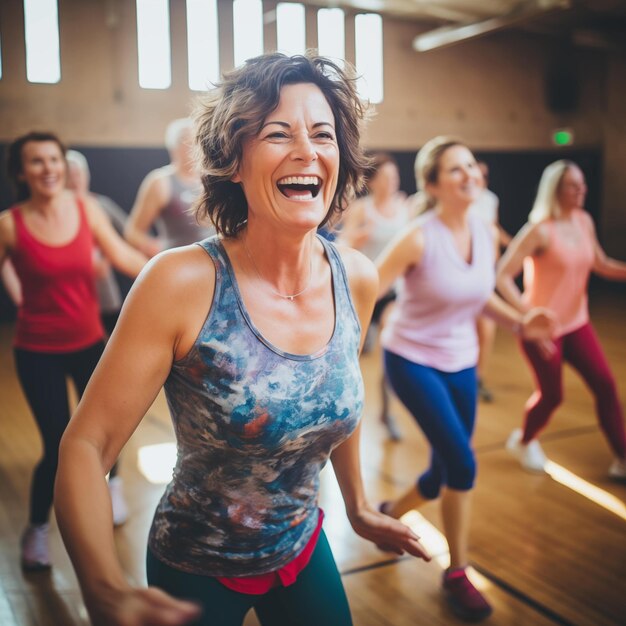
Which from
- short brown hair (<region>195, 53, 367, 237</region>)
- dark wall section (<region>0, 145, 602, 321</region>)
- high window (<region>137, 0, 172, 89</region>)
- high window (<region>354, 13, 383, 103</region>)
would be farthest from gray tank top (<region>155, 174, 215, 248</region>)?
dark wall section (<region>0, 145, 602, 321</region>)

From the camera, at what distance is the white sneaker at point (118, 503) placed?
2973 millimetres

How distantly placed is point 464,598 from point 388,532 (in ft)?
3.58

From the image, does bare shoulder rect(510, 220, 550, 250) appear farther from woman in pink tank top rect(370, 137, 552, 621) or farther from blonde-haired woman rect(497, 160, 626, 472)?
woman in pink tank top rect(370, 137, 552, 621)

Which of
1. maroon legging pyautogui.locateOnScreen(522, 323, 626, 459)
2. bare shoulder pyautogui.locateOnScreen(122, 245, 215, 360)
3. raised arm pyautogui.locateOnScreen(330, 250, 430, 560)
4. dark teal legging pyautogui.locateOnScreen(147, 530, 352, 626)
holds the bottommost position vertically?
maroon legging pyautogui.locateOnScreen(522, 323, 626, 459)

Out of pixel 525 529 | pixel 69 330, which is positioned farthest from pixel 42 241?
pixel 525 529

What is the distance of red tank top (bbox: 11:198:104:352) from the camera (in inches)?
105

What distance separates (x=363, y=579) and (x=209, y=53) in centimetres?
752

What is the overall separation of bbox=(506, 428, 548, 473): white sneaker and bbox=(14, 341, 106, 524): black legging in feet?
7.03

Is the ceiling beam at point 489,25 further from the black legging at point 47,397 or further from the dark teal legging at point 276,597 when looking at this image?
the dark teal legging at point 276,597

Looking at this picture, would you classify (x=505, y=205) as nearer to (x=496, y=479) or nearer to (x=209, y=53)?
(x=209, y=53)

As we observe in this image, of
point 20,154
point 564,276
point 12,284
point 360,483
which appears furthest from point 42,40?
point 360,483

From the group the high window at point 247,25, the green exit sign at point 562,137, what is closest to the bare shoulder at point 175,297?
the high window at point 247,25

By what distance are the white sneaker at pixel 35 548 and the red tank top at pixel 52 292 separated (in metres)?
0.68

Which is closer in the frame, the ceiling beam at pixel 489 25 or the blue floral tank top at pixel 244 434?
the blue floral tank top at pixel 244 434
